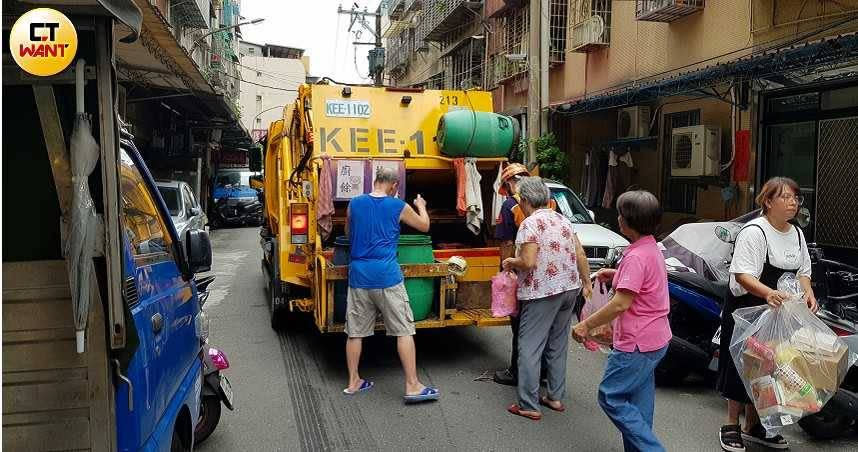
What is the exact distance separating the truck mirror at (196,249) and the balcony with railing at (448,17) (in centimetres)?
2123

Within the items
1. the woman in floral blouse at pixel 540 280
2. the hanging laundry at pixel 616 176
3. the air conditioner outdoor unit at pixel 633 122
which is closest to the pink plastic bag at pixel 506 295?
the woman in floral blouse at pixel 540 280

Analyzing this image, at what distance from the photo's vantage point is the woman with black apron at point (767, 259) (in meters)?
3.98

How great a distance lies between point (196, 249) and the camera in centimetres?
356

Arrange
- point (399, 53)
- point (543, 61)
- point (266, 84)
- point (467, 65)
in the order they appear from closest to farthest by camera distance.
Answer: point (543, 61) < point (467, 65) < point (399, 53) < point (266, 84)

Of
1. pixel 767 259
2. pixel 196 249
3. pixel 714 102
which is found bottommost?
pixel 767 259

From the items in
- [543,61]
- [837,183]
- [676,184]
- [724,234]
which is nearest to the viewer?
[724,234]

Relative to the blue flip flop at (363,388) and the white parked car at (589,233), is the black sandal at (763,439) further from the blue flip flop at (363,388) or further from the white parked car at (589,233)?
the white parked car at (589,233)

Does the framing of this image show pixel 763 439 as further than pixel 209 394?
Yes

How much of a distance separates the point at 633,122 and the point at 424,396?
10784 mm

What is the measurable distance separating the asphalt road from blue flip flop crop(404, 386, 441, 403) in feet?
0.19

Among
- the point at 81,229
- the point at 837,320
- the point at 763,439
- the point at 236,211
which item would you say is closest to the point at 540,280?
the point at 763,439

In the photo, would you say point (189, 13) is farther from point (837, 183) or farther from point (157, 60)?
point (837, 183)

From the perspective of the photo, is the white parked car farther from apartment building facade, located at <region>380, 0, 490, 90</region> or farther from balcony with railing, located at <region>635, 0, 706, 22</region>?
apartment building facade, located at <region>380, 0, 490, 90</region>

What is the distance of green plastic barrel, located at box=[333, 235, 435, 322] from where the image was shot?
573cm
